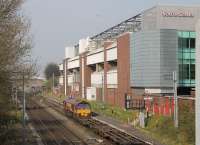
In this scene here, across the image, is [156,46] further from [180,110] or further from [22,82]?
[22,82]

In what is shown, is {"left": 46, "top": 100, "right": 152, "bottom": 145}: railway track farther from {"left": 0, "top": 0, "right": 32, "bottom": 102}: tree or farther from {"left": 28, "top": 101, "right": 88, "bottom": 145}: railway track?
{"left": 0, "top": 0, "right": 32, "bottom": 102}: tree

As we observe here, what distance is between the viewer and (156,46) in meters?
68.0

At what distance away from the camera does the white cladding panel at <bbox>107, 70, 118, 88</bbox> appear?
8269cm

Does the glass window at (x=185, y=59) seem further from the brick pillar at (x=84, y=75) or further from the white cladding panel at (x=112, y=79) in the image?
the brick pillar at (x=84, y=75)

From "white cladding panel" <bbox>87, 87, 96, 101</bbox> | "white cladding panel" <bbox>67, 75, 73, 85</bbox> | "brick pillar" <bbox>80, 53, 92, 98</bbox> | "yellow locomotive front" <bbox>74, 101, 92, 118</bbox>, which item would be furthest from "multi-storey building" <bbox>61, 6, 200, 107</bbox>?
"white cladding panel" <bbox>67, 75, 73, 85</bbox>

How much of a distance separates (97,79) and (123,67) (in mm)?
24049

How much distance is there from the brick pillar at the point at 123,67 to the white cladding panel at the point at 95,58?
1443cm

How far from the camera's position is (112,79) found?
84938 mm

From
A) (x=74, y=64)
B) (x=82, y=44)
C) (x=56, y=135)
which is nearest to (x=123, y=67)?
(x=56, y=135)

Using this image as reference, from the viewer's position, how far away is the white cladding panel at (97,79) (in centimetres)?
9612

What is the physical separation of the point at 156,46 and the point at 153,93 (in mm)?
6244

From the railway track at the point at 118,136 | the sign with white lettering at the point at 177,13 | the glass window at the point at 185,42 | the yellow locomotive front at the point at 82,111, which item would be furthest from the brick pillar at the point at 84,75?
the railway track at the point at 118,136

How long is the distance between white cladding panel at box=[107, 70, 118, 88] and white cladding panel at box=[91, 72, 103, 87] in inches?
271

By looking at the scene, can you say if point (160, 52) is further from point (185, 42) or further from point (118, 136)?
point (118, 136)
